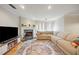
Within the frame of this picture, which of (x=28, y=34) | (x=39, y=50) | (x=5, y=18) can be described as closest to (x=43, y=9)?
(x=5, y=18)

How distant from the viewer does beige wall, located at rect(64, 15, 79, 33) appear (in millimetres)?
5580

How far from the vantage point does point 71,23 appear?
570 centimetres

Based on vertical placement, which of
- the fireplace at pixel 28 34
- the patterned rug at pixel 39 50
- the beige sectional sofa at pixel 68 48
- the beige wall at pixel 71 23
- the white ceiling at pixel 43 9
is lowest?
the patterned rug at pixel 39 50

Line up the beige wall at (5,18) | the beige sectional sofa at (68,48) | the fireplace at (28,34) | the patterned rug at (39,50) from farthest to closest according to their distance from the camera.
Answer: the fireplace at (28,34) < the beige wall at (5,18) < the patterned rug at (39,50) < the beige sectional sofa at (68,48)

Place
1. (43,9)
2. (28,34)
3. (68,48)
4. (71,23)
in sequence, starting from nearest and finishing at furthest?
(68,48) → (43,9) → (71,23) → (28,34)

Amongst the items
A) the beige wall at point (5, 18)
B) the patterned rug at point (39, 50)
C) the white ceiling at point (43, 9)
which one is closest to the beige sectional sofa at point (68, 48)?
the patterned rug at point (39, 50)

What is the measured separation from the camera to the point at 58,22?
5.94m

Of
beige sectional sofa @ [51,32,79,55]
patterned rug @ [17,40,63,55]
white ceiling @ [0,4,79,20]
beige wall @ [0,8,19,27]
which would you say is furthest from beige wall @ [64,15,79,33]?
beige wall @ [0,8,19,27]

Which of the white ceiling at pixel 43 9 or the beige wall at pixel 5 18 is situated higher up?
the white ceiling at pixel 43 9

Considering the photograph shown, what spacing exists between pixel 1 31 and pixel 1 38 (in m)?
0.24

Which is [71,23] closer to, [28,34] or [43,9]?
[43,9]

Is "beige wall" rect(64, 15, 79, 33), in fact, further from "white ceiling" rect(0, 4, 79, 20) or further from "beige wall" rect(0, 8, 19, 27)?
"beige wall" rect(0, 8, 19, 27)

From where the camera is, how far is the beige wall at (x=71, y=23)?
5.58m

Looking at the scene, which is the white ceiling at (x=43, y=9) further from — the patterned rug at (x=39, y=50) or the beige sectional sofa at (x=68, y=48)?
the patterned rug at (x=39, y=50)
